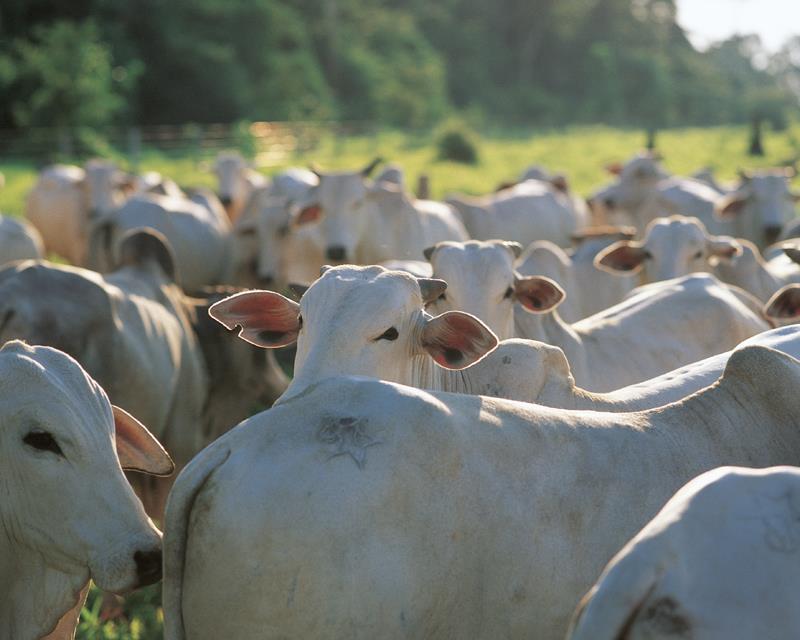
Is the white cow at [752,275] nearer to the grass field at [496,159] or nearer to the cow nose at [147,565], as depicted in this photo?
the cow nose at [147,565]

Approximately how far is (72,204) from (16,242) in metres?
4.28

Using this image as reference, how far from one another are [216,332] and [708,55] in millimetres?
81934

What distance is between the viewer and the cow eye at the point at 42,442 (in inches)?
128

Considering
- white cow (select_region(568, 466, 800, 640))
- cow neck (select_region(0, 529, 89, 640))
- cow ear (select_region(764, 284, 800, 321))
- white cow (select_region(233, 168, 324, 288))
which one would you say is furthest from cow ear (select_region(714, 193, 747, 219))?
white cow (select_region(568, 466, 800, 640))

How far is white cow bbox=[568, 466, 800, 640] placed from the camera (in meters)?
2.15

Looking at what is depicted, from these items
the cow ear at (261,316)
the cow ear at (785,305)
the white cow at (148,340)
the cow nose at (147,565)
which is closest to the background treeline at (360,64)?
the white cow at (148,340)

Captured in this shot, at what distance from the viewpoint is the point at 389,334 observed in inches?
153

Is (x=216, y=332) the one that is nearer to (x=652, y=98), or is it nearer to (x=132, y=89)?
(x=132, y=89)

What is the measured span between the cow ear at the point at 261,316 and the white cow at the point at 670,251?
3583mm

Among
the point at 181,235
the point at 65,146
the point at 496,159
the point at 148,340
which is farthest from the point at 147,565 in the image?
the point at 496,159

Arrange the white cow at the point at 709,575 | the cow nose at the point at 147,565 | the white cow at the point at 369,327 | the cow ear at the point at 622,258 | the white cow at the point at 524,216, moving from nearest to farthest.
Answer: the white cow at the point at 709,575 < the cow nose at the point at 147,565 < the white cow at the point at 369,327 < the cow ear at the point at 622,258 < the white cow at the point at 524,216

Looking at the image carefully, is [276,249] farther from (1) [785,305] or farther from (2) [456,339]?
(2) [456,339]

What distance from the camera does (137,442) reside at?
355 cm

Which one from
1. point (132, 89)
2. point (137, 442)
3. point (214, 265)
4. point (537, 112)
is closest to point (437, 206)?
point (214, 265)
